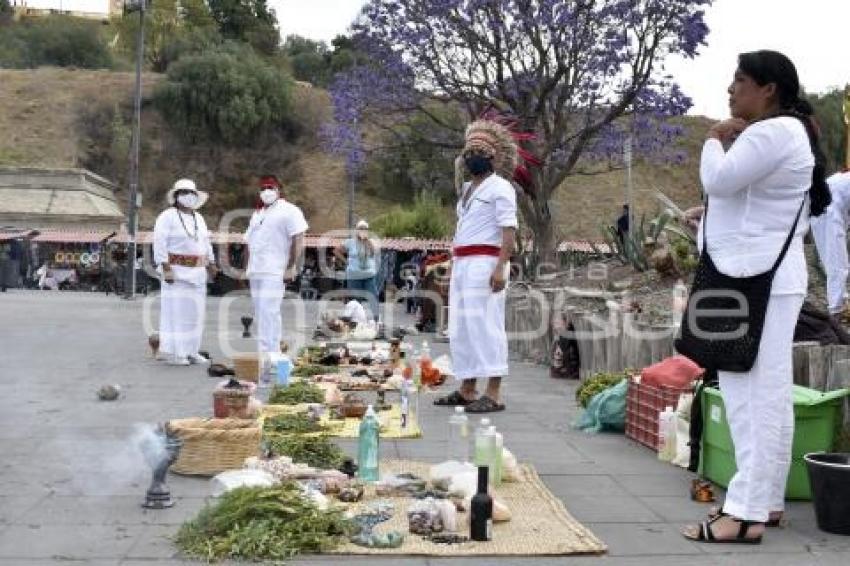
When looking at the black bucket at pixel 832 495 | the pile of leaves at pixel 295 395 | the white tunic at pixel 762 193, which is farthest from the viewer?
the pile of leaves at pixel 295 395

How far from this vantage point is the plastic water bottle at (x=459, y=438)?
259 inches

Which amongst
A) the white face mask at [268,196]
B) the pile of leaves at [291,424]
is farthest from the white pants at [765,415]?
the white face mask at [268,196]

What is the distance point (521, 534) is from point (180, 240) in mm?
8357

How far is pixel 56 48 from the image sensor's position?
7825 cm

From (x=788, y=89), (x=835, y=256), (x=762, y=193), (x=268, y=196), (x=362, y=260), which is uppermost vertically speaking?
(x=788, y=89)

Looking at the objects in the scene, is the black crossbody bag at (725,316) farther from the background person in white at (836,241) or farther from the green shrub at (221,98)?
the green shrub at (221,98)

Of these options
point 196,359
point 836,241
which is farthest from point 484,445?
point 196,359

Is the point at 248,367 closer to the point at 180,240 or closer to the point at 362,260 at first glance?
the point at 180,240

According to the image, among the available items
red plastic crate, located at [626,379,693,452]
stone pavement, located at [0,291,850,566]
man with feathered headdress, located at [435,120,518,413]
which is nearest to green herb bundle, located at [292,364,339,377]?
stone pavement, located at [0,291,850,566]

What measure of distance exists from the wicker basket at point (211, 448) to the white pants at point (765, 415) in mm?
2490

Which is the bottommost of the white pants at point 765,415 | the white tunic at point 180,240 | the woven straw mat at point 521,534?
the woven straw mat at point 521,534

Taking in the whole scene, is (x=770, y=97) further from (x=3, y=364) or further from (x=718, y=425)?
(x=3, y=364)

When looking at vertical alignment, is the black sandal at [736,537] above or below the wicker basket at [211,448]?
below

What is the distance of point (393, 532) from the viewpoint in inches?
177
